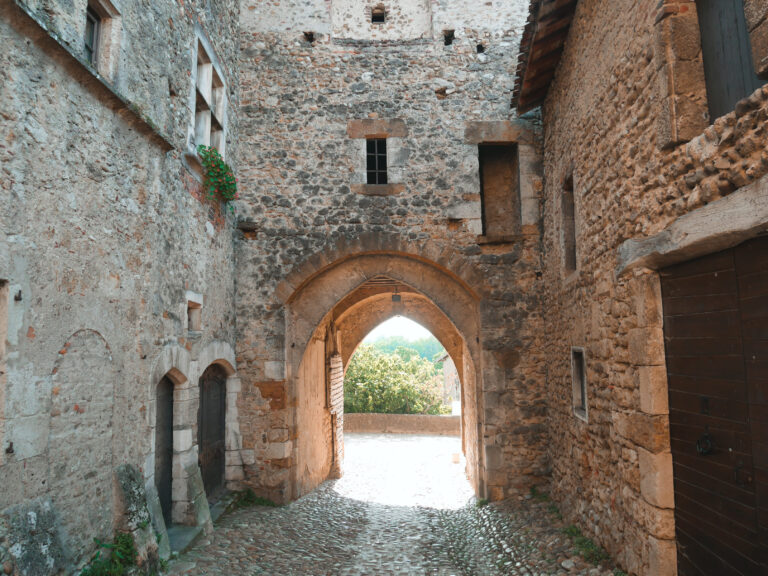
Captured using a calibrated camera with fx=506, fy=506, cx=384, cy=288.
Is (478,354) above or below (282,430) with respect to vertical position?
above

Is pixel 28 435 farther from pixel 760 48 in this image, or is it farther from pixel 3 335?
pixel 760 48

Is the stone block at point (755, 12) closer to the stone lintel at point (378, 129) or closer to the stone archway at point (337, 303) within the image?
the stone archway at point (337, 303)

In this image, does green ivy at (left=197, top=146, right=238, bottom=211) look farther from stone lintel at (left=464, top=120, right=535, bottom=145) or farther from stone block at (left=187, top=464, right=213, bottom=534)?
stone lintel at (left=464, top=120, right=535, bottom=145)

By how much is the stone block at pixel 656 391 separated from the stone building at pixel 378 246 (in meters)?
0.02

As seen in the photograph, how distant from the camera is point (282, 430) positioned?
6762mm

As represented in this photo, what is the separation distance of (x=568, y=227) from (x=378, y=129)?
2991 millimetres

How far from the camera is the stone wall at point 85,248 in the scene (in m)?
2.93

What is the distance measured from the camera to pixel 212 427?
6.23 m

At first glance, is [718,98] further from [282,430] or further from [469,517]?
[282,430]

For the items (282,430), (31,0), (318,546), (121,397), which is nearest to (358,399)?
(282,430)

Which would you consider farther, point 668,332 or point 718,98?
point 668,332

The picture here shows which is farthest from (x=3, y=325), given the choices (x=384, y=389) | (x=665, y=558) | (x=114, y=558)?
(x=384, y=389)

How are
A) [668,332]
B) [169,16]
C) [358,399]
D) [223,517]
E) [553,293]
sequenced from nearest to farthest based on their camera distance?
1. [668,332]
2. [169,16]
3. [223,517]
4. [553,293]
5. [358,399]

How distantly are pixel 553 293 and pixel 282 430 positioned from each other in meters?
3.94
